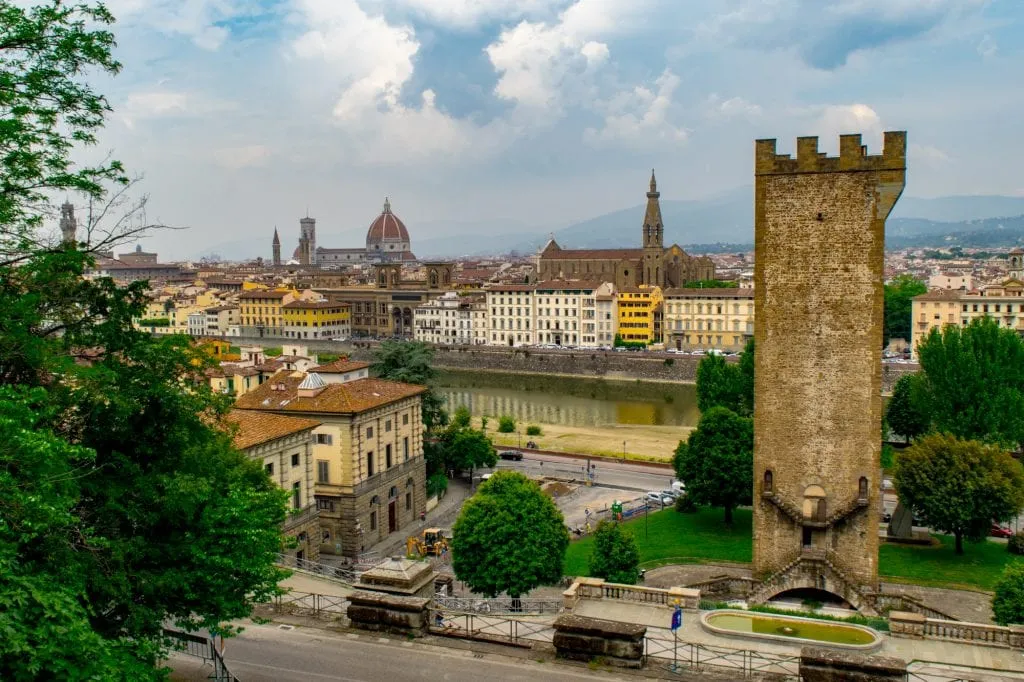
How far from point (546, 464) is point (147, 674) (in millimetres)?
35517

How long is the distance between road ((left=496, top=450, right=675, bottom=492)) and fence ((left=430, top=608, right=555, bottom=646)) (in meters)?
23.9

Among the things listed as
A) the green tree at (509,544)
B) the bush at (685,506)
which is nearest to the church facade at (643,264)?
the bush at (685,506)

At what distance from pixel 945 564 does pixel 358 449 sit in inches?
662

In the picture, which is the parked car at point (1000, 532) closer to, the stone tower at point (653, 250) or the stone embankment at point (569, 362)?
the stone embankment at point (569, 362)

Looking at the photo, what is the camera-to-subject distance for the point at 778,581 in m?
20.4

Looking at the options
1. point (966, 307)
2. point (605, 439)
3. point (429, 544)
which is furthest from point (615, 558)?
point (966, 307)

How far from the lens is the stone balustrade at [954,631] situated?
15.2 m

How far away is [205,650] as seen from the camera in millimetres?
12195

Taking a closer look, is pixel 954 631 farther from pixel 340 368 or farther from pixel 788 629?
pixel 340 368

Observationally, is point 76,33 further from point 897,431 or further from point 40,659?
point 897,431

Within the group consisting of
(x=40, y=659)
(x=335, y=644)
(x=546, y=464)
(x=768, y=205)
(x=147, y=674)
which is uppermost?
(x=768, y=205)

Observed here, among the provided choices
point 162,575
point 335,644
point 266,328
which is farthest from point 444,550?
point 266,328

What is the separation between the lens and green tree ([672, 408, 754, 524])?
2884 cm

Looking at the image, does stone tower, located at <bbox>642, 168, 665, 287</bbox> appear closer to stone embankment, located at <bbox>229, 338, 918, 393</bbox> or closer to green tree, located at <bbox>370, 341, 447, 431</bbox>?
stone embankment, located at <bbox>229, 338, 918, 393</bbox>
